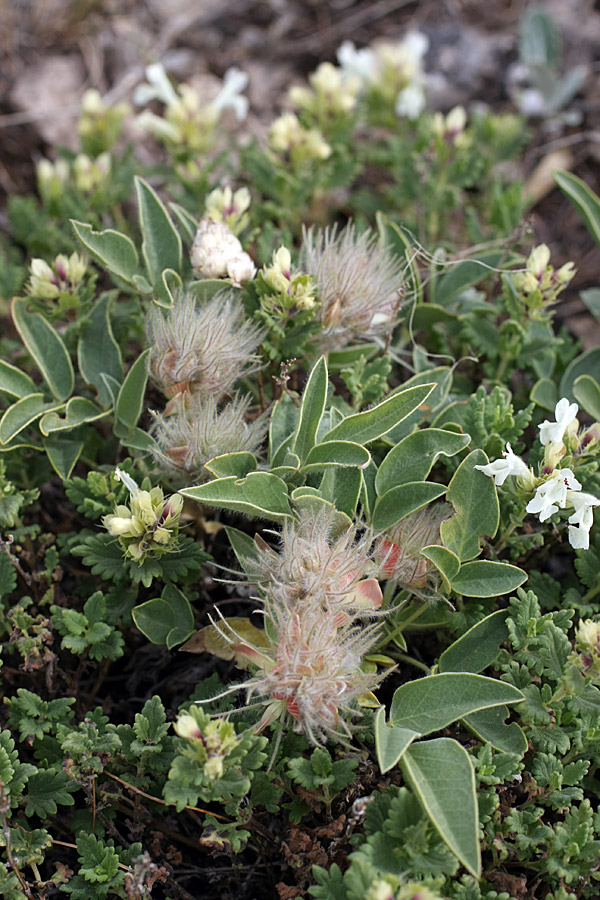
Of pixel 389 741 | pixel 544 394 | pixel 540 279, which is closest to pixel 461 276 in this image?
pixel 540 279

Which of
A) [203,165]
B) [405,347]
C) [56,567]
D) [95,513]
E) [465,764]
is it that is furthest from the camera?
[203,165]

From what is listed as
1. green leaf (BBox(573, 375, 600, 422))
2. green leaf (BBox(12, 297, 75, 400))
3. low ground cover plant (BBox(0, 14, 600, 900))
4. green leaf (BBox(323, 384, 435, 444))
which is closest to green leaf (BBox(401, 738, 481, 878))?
low ground cover plant (BBox(0, 14, 600, 900))

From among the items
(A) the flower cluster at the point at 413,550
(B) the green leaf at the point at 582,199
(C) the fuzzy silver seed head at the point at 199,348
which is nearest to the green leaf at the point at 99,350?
(C) the fuzzy silver seed head at the point at 199,348

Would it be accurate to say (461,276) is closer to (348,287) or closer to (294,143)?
(348,287)

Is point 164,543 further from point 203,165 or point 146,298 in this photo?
point 203,165

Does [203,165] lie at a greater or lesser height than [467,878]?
greater

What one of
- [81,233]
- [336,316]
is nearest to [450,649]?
[336,316]
